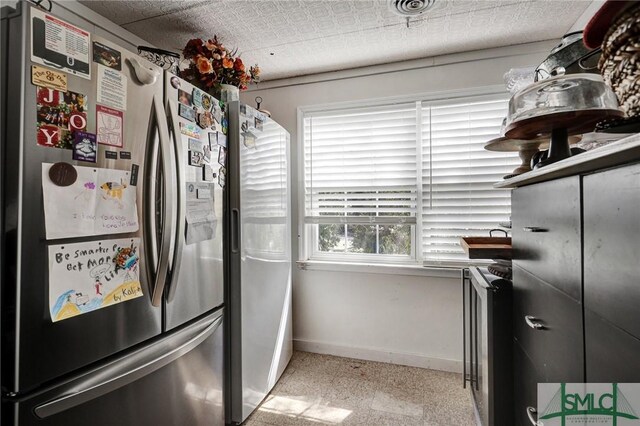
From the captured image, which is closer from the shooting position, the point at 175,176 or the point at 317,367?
the point at 175,176

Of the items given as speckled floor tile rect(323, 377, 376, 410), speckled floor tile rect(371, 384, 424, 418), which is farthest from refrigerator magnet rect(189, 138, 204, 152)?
speckled floor tile rect(371, 384, 424, 418)

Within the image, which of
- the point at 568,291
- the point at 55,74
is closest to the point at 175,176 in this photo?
the point at 55,74

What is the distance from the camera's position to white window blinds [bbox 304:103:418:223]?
95.3 inches

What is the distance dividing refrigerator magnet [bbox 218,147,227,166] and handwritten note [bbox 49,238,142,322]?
0.64 metres

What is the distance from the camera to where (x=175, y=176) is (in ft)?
4.24

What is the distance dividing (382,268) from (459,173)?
947 millimetres

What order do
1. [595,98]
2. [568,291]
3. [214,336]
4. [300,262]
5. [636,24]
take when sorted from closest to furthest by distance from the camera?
[636,24], [568,291], [595,98], [214,336], [300,262]

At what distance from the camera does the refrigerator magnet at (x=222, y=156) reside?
1.62m

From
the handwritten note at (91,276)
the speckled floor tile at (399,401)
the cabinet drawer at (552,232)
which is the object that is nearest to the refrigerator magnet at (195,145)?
the handwritten note at (91,276)

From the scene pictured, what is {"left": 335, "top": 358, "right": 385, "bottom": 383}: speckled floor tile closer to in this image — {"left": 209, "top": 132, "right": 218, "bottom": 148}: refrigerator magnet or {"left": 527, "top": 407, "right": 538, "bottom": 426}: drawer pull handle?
{"left": 527, "top": 407, "right": 538, "bottom": 426}: drawer pull handle

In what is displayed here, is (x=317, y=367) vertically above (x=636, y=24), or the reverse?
(x=636, y=24)

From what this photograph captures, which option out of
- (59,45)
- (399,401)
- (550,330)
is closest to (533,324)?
(550,330)

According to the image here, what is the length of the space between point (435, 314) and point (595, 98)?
1.85 meters

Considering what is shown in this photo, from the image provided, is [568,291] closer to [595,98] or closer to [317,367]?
[595,98]
